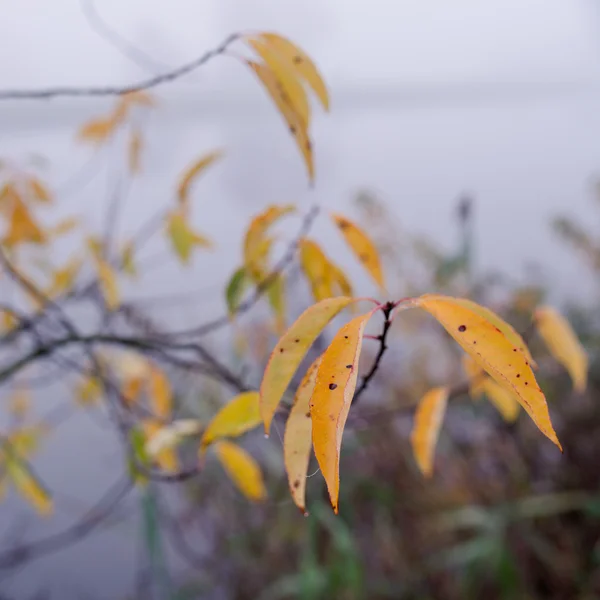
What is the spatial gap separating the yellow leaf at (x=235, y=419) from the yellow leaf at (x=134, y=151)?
0.45 m

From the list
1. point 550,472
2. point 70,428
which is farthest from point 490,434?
point 70,428

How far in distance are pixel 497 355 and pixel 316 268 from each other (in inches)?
7.0

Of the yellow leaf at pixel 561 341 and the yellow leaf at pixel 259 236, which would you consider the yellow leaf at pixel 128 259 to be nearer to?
the yellow leaf at pixel 259 236

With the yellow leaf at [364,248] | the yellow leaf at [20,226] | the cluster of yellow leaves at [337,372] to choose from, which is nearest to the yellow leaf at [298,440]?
the cluster of yellow leaves at [337,372]

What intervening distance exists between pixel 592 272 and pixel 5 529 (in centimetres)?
166

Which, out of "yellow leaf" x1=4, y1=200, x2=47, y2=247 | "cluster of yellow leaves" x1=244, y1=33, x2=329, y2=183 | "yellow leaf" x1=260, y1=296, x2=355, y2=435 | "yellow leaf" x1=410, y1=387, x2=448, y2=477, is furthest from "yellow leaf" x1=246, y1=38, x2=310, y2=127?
"yellow leaf" x1=4, y1=200, x2=47, y2=247

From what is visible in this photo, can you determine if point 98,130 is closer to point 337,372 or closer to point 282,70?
point 282,70

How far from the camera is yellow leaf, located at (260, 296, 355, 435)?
0.83ft

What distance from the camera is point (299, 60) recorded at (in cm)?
31

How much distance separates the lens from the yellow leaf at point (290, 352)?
25 centimetres

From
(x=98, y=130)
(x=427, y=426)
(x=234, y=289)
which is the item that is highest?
(x=98, y=130)

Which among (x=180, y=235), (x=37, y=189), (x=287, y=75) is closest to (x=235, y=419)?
(x=287, y=75)

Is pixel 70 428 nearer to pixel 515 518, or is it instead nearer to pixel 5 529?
pixel 5 529

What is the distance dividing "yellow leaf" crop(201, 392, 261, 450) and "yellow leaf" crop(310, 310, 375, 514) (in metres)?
0.12
